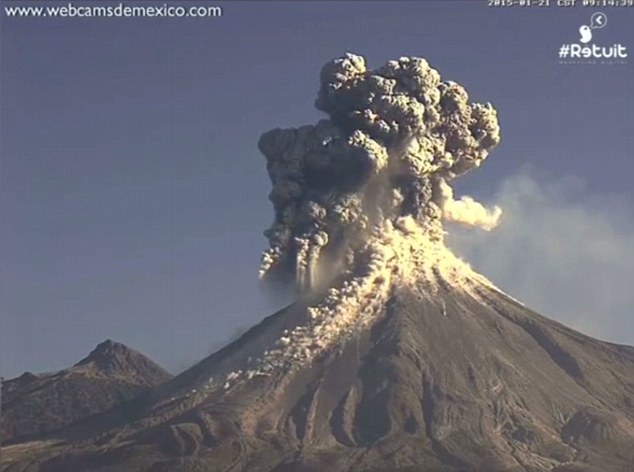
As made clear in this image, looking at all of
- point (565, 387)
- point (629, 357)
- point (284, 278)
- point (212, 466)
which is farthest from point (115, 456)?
point (629, 357)

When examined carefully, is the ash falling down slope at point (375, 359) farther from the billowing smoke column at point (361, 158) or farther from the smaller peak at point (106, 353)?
the smaller peak at point (106, 353)

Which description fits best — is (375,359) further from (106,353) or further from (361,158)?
(106,353)

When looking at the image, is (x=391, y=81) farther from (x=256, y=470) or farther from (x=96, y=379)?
(x=96, y=379)

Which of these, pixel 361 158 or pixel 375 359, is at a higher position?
pixel 361 158

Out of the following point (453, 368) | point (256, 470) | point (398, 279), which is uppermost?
point (398, 279)

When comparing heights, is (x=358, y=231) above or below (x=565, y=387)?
above

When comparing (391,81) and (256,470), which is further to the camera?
(391,81)

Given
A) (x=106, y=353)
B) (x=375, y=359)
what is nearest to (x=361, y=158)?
(x=375, y=359)

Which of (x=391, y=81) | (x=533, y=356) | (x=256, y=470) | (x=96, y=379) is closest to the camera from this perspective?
(x=256, y=470)
